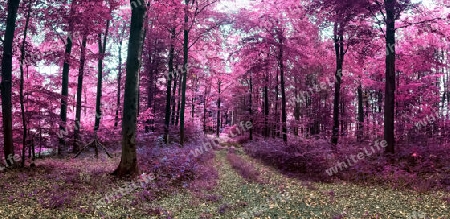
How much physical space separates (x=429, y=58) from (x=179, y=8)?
1447cm

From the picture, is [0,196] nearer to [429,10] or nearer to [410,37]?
[429,10]

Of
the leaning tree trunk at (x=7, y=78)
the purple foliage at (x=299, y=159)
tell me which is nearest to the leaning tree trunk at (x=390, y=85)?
the purple foliage at (x=299, y=159)

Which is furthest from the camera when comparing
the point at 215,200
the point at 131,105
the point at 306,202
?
the point at 131,105

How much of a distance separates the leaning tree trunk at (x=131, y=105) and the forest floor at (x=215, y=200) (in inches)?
28.0

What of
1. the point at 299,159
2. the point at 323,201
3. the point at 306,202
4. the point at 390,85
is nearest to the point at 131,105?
the point at 306,202

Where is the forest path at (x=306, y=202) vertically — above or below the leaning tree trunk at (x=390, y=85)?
below

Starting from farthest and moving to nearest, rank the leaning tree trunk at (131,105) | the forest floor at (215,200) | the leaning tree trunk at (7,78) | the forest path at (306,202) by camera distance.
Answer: the leaning tree trunk at (7,78), the leaning tree trunk at (131,105), the forest path at (306,202), the forest floor at (215,200)

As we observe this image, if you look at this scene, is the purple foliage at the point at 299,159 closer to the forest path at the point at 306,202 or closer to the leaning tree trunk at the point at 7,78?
the forest path at the point at 306,202

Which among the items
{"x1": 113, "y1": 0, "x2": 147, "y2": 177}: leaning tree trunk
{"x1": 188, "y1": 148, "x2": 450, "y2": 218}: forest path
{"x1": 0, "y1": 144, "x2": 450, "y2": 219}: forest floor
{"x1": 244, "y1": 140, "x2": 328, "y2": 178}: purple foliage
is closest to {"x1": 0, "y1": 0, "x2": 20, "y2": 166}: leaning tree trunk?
{"x1": 0, "y1": 144, "x2": 450, "y2": 219}: forest floor

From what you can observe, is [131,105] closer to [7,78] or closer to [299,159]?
[7,78]

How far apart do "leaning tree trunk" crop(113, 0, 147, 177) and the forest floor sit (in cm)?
71

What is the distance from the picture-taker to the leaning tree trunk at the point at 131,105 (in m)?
9.05

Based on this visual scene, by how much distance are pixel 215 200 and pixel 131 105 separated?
13.9 feet

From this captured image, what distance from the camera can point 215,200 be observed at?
7316mm
